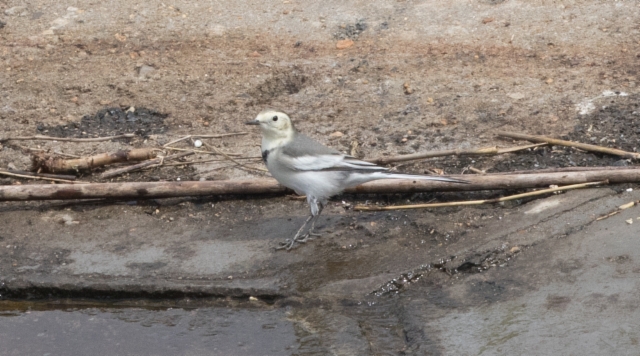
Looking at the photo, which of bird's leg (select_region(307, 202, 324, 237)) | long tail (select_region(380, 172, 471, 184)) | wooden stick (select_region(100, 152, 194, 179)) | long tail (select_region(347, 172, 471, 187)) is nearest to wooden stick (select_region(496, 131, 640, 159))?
long tail (select_region(347, 172, 471, 187))

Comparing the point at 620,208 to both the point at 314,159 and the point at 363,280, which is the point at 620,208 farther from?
the point at 314,159

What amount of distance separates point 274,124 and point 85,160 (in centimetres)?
158

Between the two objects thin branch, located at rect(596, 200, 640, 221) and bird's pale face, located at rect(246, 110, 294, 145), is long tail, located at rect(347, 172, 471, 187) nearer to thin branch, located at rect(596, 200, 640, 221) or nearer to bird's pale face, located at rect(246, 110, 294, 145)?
bird's pale face, located at rect(246, 110, 294, 145)

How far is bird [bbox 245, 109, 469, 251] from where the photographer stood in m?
4.68

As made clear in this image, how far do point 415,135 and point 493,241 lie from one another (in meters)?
1.80

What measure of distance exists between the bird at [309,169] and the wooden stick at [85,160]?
1252 millimetres

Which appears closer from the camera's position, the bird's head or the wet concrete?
the wet concrete

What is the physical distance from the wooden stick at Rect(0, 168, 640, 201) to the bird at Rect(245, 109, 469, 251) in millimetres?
336

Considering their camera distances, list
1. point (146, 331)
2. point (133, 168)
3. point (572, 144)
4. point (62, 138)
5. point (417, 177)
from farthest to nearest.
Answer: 1. point (62, 138)
2. point (133, 168)
3. point (572, 144)
4. point (417, 177)
5. point (146, 331)

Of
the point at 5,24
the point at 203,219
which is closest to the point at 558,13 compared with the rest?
the point at 203,219

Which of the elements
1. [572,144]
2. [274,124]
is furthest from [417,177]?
[572,144]

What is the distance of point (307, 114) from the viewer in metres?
6.44

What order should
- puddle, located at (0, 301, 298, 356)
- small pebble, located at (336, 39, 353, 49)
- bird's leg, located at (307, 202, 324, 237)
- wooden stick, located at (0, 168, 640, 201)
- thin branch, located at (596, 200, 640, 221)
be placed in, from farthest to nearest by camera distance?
1. small pebble, located at (336, 39, 353, 49)
2. wooden stick, located at (0, 168, 640, 201)
3. bird's leg, located at (307, 202, 324, 237)
4. thin branch, located at (596, 200, 640, 221)
5. puddle, located at (0, 301, 298, 356)

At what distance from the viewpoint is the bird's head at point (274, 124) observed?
15.8ft
